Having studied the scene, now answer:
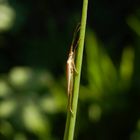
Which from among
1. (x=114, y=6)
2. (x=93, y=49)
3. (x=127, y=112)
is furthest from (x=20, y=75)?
(x=114, y=6)

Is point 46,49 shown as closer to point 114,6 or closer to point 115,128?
point 114,6

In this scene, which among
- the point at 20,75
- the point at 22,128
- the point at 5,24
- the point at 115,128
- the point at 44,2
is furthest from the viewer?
the point at 44,2

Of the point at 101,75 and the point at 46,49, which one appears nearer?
the point at 101,75

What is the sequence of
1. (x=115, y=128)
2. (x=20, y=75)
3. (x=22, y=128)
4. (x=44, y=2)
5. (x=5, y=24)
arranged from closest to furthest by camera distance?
(x=115, y=128), (x=22, y=128), (x=20, y=75), (x=5, y=24), (x=44, y=2)

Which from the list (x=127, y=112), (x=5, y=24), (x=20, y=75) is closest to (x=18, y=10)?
(x=5, y=24)

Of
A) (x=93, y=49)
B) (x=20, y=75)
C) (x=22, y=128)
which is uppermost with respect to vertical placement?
(x=93, y=49)

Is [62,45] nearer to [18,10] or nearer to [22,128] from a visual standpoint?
[18,10]

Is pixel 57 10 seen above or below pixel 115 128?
above
